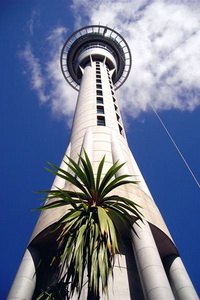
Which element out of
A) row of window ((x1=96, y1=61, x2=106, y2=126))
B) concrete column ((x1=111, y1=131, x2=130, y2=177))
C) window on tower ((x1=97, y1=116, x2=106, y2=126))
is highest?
row of window ((x1=96, y1=61, x2=106, y2=126))

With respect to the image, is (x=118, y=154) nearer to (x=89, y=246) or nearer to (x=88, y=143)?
(x=88, y=143)

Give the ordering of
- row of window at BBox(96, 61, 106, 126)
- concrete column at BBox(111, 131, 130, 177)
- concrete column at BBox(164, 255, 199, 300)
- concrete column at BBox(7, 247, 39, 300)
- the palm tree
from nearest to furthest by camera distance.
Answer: the palm tree < concrete column at BBox(7, 247, 39, 300) < concrete column at BBox(164, 255, 199, 300) < concrete column at BBox(111, 131, 130, 177) < row of window at BBox(96, 61, 106, 126)

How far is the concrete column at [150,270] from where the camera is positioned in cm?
948

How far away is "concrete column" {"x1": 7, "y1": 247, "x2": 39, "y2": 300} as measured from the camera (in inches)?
438

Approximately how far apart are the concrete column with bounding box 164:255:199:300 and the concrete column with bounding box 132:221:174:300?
10.5 feet

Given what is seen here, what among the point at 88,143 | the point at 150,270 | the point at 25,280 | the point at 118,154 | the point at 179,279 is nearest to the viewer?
the point at 150,270

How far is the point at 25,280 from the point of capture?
38.2 ft

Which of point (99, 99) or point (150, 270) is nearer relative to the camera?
point (150, 270)

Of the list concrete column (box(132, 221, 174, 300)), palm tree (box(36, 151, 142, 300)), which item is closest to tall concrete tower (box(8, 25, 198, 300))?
concrete column (box(132, 221, 174, 300))

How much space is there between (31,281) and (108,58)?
138 ft

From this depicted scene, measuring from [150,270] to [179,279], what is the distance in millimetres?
4187

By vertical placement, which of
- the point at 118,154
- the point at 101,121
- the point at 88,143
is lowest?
the point at 118,154

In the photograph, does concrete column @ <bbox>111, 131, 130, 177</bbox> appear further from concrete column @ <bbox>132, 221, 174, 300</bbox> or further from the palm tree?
the palm tree

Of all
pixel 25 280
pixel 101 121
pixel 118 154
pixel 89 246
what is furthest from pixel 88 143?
pixel 89 246
